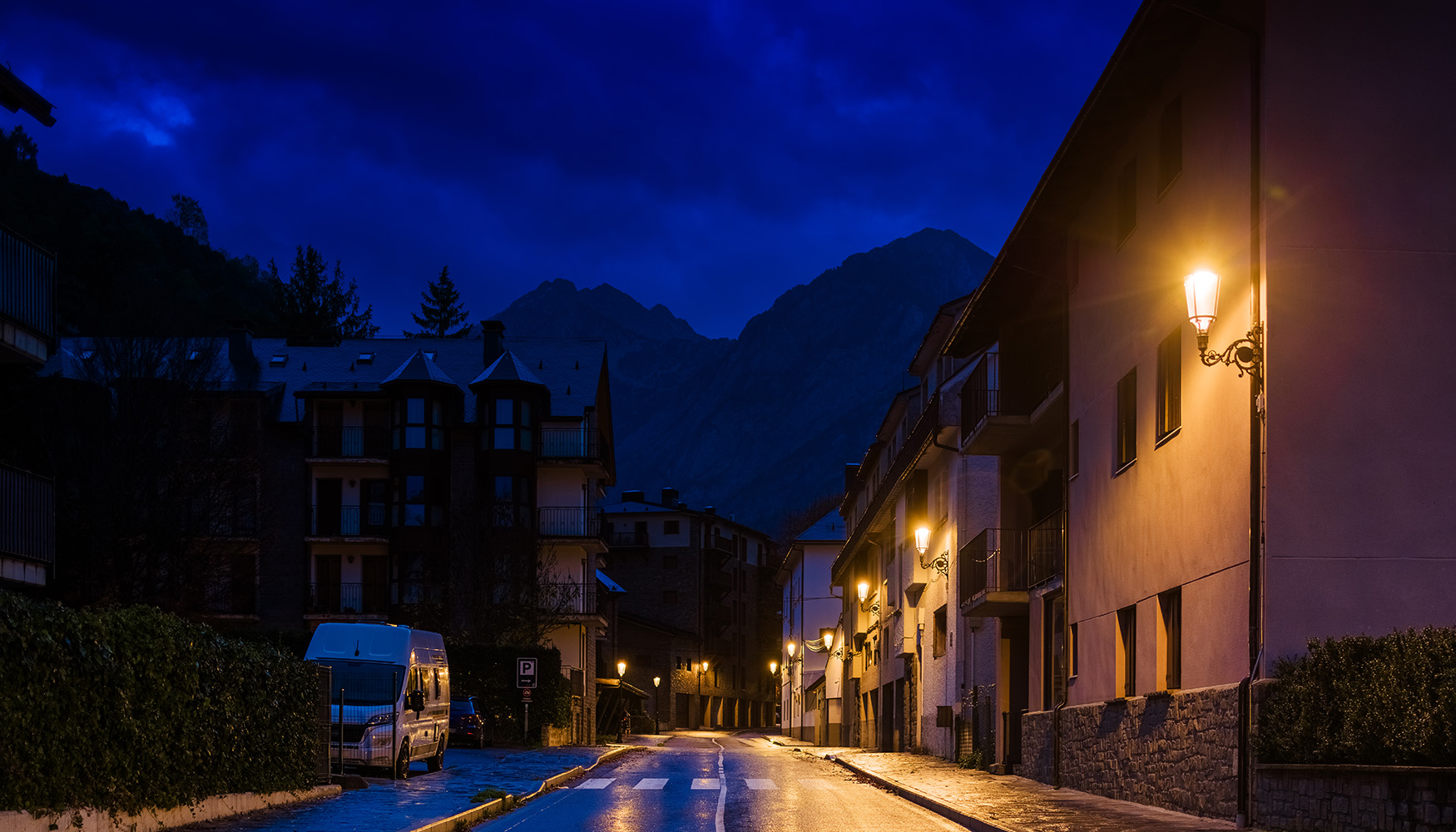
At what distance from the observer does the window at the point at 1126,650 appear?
66.3 ft

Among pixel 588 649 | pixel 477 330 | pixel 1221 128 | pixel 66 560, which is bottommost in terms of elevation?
pixel 588 649

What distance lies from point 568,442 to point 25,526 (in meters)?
38.2

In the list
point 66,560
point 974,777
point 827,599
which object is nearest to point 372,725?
point 974,777

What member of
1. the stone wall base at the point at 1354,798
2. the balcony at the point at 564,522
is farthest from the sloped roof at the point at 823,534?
the stone wall base at the point at 1354,798

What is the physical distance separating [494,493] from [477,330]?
52.8 m

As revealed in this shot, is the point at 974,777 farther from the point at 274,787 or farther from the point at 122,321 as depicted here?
the point at 122,321

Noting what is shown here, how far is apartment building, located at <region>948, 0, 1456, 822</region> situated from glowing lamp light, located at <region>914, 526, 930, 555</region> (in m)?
18.0

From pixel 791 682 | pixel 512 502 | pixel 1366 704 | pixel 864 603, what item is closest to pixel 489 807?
pixel 1366 704

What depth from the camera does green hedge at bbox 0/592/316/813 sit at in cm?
1095

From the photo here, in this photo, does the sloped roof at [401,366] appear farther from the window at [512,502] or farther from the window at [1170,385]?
the window at [1170,385]

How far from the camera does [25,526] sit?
2144cm

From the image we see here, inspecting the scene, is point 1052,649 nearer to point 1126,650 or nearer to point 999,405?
point 999,405

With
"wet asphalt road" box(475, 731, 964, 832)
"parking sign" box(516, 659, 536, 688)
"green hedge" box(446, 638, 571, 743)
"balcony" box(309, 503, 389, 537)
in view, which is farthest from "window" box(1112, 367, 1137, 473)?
"balcony" box(309, 503, 389, 537)

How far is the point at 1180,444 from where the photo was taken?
57.8 ft
